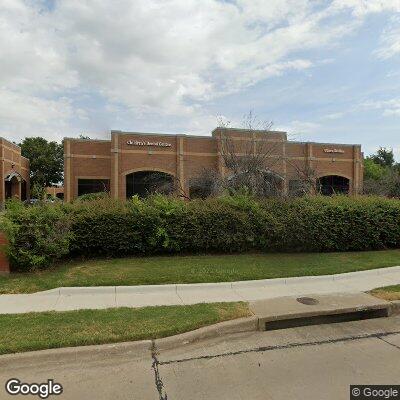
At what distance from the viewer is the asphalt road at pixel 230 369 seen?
3.54 metres

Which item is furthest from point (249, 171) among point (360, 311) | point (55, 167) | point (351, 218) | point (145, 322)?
point (55, 167)

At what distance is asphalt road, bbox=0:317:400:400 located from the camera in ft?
11.6

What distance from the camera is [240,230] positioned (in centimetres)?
978

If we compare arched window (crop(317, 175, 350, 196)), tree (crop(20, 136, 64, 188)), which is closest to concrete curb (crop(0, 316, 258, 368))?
arched window (crop(317, 175, 350, 196))

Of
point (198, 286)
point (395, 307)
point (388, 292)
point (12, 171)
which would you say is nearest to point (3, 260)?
point (198, 286)

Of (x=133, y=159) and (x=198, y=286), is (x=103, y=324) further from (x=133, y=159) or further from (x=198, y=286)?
(x=133, y=159)

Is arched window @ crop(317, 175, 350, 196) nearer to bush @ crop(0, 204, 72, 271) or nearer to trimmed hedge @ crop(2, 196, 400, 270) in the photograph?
trimmed hedge @ crop(2, 196, 400, 270)

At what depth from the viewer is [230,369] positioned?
4.04 m

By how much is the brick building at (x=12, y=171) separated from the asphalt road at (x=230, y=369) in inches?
1536

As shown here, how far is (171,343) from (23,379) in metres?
1.74

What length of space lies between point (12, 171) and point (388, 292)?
1878 inches

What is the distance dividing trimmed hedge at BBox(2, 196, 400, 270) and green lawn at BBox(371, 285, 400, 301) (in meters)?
3.16

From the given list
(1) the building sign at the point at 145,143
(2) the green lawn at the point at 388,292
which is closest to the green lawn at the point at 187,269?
(2) the green lawn at the point at 388,292

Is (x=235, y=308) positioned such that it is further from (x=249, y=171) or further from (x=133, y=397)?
(x=249, y=171)
